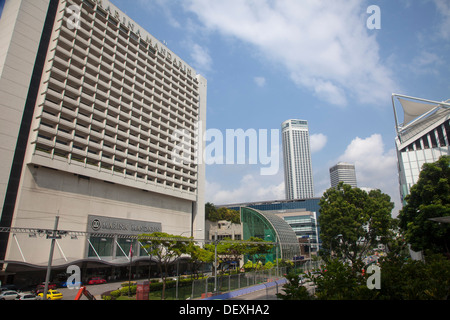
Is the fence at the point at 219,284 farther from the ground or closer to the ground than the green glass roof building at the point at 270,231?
closer to the ground

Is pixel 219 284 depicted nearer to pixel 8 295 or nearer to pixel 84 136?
pixel 8 295

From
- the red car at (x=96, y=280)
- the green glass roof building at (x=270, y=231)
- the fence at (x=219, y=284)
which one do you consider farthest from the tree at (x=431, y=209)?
the red car at (x=96, y=280)

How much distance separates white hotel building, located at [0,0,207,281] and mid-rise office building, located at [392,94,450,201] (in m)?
46.5

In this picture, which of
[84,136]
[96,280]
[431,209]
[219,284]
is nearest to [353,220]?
[431,209]

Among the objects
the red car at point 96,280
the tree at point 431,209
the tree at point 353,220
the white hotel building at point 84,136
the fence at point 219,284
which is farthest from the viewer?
the red car at point 96,280

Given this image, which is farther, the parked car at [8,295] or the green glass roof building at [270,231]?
the green glass roof building at [270,231]

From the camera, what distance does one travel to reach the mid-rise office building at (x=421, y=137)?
51375mm

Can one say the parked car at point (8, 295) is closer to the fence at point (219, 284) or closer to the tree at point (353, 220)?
the fence at point (219, 284)

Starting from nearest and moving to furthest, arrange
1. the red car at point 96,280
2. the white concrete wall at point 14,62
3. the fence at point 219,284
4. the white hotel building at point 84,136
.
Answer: the fence at point 219,284 → the white concrete wall at point 14,62 → the white hotel building at point 84,136 → the red car at point 96,280

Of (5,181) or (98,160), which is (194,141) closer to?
(98,160)

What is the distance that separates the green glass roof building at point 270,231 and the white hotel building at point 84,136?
12693 mm

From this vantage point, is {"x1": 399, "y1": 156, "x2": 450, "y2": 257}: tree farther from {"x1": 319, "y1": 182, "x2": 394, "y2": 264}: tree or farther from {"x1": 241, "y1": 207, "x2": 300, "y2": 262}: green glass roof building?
{"x1": 241, "y1": 207, "x2": 300, "y2": 262}: green glass roof building

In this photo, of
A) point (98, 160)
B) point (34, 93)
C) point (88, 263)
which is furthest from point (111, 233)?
point (34, 93)

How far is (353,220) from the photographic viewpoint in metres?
38.4
